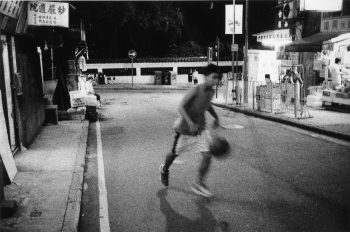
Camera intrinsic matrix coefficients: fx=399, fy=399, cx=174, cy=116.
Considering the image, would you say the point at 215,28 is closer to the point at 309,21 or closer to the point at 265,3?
the point at 265,3

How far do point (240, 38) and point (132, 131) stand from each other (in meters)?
41.4

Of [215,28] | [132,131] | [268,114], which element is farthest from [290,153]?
[215,28]

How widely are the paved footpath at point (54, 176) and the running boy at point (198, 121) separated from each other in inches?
75.5

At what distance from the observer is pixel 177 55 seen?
4225 centimetres

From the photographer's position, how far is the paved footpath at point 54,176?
5355mm

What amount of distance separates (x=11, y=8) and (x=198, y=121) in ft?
16.4

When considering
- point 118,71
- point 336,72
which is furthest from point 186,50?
point 336,72

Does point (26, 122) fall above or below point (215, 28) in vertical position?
below

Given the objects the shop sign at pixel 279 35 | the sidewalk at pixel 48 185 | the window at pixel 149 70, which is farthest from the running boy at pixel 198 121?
the window at pixel 149 70

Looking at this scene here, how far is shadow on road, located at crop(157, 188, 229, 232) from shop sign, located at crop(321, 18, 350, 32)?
1146cm

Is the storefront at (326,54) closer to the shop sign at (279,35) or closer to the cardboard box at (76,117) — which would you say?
the shop sign at (279,35)

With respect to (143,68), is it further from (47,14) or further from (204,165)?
(204,165)

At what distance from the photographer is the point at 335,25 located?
50.5ft

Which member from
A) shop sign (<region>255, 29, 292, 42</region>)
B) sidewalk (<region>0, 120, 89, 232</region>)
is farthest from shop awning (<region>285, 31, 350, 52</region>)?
sidewalk (<region>0, 120, 89, 232</region>)
